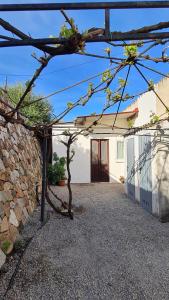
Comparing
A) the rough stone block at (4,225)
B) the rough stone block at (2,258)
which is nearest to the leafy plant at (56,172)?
the rough stone block at (4,225)

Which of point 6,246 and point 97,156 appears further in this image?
point 97,156

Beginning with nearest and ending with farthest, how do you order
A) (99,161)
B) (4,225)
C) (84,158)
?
(4,225) → (84,158) → (99,161)

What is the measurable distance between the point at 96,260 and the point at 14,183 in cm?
306

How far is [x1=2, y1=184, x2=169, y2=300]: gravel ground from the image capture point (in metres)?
4.23

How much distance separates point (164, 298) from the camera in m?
4.04

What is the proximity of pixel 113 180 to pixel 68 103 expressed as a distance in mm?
11867

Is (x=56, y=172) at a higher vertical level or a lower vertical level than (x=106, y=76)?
lower

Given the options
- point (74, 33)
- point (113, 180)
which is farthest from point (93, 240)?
point (113, 180)

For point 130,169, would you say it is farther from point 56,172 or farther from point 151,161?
point 56,172

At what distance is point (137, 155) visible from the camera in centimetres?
1111

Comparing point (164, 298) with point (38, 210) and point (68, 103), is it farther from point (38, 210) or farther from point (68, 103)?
point (38, 210)

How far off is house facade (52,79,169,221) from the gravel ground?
3.79 ft

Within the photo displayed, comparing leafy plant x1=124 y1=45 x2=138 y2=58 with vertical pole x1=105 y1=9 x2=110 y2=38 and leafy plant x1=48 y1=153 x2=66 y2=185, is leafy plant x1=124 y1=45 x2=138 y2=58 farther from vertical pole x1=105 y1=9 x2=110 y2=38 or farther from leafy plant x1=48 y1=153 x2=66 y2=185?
leafy plant x1=48 y1=153 x2=66 y2=185

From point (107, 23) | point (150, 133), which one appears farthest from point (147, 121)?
point (107, 23)
